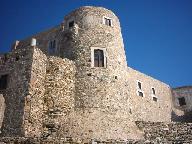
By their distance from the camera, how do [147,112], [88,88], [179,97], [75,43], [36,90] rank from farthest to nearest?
[179,97] → [147,112] → [75,43] → [88,88] → [36,90]

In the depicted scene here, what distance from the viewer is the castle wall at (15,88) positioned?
53.3 feet

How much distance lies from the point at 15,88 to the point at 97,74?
19.2 feet

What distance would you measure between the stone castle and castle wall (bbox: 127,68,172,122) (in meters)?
5.76

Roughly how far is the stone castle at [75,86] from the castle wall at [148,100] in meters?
5.76

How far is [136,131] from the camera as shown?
1864 cm

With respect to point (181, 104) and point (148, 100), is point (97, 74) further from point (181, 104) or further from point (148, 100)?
point (181, 104)

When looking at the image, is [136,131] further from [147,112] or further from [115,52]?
[147,112]

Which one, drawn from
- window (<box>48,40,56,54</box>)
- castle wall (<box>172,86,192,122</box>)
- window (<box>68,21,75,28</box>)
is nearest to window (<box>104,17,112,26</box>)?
window (<box>68,21,75,28</box>)

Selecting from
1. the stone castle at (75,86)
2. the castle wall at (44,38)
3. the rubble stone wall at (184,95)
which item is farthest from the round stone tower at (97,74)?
the rubble stone wall at (184,95)

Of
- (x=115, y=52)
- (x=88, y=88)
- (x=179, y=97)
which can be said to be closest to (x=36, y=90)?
(x=88, y=88)

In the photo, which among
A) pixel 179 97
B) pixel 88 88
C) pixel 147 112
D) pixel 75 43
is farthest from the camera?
pixel 179 97

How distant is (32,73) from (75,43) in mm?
4939

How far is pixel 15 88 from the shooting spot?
58.0ft

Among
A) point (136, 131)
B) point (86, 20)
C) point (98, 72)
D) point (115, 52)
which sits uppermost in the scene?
point (86, 20)
